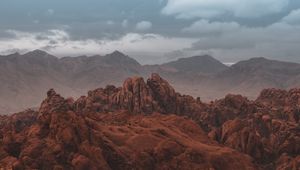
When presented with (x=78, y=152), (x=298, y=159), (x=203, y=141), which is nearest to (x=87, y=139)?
(x=78, y=152)

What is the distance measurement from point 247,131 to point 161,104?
251ft

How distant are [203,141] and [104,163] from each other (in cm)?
2951

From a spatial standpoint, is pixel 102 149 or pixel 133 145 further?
pixel 133 145

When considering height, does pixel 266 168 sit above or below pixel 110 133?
below

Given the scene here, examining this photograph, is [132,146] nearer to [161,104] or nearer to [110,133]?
[110,133]

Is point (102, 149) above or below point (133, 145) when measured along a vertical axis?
above

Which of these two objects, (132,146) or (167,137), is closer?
(132,146)

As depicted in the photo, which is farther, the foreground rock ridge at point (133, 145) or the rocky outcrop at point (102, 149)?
the foreground rock ridge at point (133, 145)

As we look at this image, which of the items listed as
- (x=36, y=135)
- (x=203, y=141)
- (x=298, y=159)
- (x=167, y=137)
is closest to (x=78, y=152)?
(x=36, y=135)

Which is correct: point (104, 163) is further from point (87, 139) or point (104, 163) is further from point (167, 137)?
point (167, 137)

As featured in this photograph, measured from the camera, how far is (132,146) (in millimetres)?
98438

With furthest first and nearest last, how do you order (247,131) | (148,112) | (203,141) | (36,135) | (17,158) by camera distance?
1. (148,112)
2. (247,131)
3. (203,141)
4. (36,135)
5. (17,158)

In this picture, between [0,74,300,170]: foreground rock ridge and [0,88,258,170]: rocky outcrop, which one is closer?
[0,88,258,170]: rocky outcrop

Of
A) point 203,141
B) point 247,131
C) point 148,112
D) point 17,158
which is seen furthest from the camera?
point 148,112
